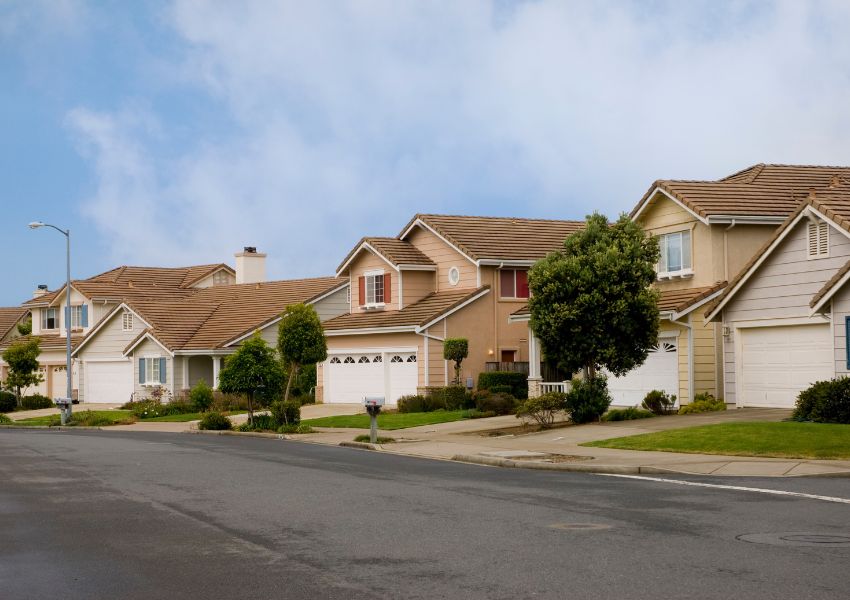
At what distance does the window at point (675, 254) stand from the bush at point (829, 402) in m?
9.59

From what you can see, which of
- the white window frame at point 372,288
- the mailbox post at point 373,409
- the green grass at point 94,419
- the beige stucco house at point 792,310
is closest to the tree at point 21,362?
the green grass at point 94,419

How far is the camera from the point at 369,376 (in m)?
47.4

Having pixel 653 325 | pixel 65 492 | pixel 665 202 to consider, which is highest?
pixel 665 202

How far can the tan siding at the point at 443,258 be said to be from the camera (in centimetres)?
4622

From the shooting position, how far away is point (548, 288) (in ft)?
102

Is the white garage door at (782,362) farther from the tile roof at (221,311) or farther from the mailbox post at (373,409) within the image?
the tile roof at (221,311)

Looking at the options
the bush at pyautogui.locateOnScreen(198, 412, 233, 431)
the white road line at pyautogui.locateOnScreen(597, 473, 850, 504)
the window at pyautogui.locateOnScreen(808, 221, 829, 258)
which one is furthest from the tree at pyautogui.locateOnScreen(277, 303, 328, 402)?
the white road line at pyautogui.locateOnScreen(597, 473, 850, 504)

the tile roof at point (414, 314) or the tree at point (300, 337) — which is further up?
the tile roof at point (414, 314)

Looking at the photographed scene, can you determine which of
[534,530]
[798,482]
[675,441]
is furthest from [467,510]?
[675,441]

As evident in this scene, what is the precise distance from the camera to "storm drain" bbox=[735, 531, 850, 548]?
11.5 m

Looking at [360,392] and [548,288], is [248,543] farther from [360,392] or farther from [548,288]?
[360,392]

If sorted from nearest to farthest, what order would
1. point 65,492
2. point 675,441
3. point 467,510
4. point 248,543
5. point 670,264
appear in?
point 248,543, point 467,510, point 65,492, point 675,441, point 670,264

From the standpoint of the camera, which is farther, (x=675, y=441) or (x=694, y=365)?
(x=694, y=365)

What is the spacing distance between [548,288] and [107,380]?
39.0 metres
